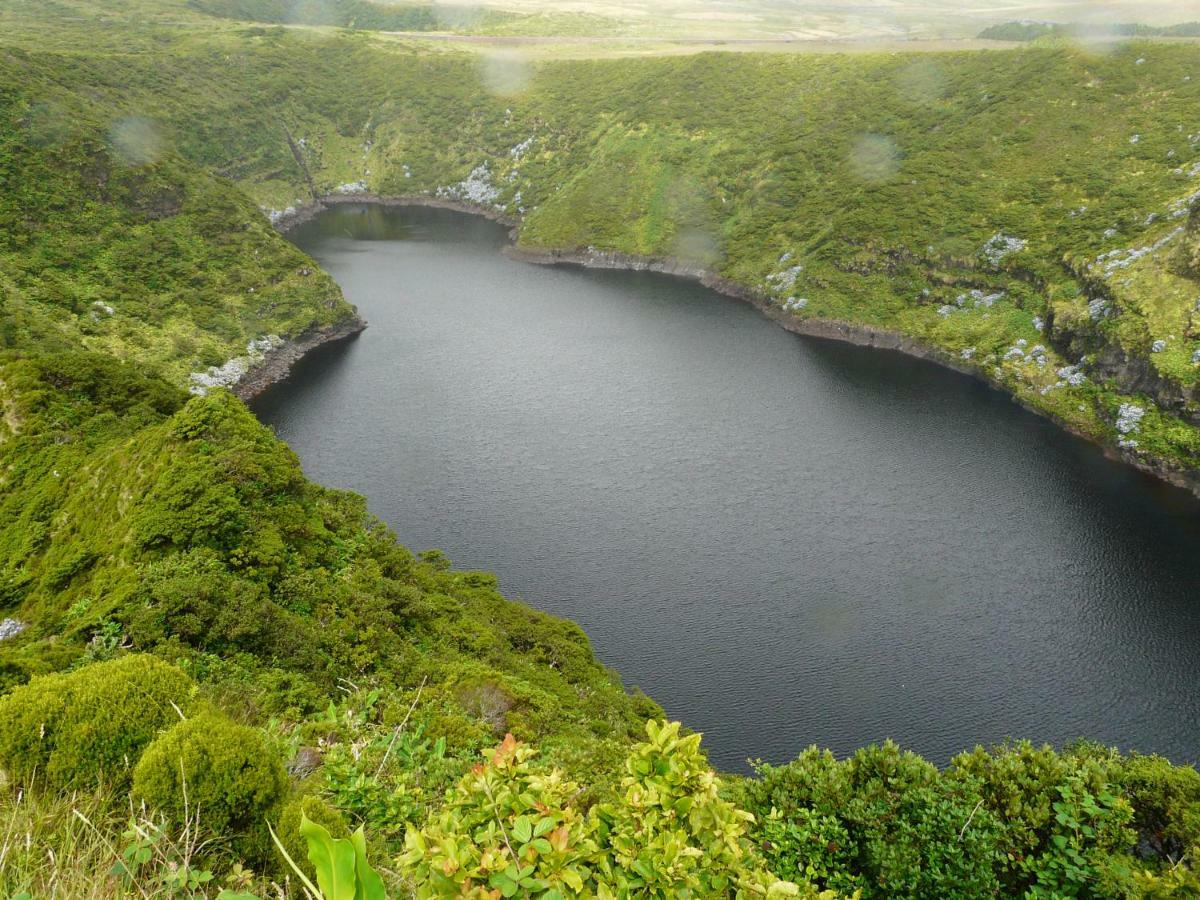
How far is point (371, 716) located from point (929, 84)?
487 feet

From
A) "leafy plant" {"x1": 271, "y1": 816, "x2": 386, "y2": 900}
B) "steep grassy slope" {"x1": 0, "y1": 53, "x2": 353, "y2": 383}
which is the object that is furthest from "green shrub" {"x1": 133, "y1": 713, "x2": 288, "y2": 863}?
"steep grassy slope" {"x1": 0, "y1": 53, "x2": 353, "y2": 383}

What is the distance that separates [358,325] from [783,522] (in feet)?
223

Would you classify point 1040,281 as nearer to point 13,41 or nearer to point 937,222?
point 937,222

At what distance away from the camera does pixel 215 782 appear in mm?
8164

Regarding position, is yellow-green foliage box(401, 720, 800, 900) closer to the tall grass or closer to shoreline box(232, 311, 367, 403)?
the tall grass

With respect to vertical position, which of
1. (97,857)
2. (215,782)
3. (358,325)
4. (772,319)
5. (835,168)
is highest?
(835,168)

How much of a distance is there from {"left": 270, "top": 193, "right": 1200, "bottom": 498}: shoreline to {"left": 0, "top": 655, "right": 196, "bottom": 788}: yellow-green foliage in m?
78.6

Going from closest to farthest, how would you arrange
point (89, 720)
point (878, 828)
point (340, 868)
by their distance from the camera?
point (340, 868)
point (89, 720)
point (878, 828)

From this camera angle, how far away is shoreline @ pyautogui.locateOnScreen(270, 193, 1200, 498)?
225 ft

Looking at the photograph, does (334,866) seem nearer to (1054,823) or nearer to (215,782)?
(215,782)

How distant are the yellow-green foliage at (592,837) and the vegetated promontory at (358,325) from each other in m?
0.04

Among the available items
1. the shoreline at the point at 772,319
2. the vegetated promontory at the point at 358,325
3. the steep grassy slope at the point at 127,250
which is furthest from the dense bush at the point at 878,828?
the steep grassy slope at the point at 127,250

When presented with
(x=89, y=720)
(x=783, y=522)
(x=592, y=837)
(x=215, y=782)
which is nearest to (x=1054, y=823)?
(x=592, y=837)

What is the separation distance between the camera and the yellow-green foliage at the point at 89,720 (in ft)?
28.4
